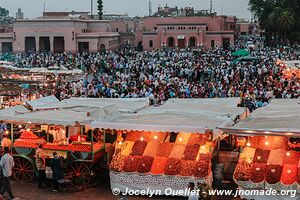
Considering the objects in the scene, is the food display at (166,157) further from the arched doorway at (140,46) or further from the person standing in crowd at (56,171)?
the arched doorway at (140,46)

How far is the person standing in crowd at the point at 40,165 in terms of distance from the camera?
454 inches

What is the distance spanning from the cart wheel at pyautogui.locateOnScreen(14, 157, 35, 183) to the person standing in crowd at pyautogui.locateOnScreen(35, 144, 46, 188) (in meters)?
0.35

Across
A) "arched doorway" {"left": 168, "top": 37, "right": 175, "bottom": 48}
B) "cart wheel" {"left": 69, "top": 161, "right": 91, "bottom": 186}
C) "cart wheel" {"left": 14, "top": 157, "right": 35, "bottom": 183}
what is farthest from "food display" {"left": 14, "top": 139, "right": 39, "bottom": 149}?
"arched doorway" {"left": 168, "top": 37, "right": 175, "bottom": 48}

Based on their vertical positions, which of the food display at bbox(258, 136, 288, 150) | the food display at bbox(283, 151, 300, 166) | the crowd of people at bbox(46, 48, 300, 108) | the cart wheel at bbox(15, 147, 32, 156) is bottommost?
the cart wheel at bbox(15, 147, 32, 156)

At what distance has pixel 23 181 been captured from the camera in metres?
12.0

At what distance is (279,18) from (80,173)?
46731mm

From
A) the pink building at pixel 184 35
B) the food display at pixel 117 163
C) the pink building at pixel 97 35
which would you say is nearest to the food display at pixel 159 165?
the food display at pixel 117 163

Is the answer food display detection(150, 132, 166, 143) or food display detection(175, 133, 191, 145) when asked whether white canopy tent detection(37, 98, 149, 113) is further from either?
food display detection(175, 133, 191, 145)

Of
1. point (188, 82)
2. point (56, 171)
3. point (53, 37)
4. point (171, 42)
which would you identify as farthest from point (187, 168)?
point (171, 42)

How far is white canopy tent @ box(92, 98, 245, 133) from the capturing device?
35.4ft

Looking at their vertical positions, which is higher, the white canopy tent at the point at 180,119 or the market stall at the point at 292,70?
the market stall at the point at 292,70

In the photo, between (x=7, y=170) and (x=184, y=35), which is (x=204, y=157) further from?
(x=184, y=35)

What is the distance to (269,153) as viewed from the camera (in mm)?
10992

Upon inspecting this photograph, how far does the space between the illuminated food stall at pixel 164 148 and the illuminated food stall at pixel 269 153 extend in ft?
1.91
